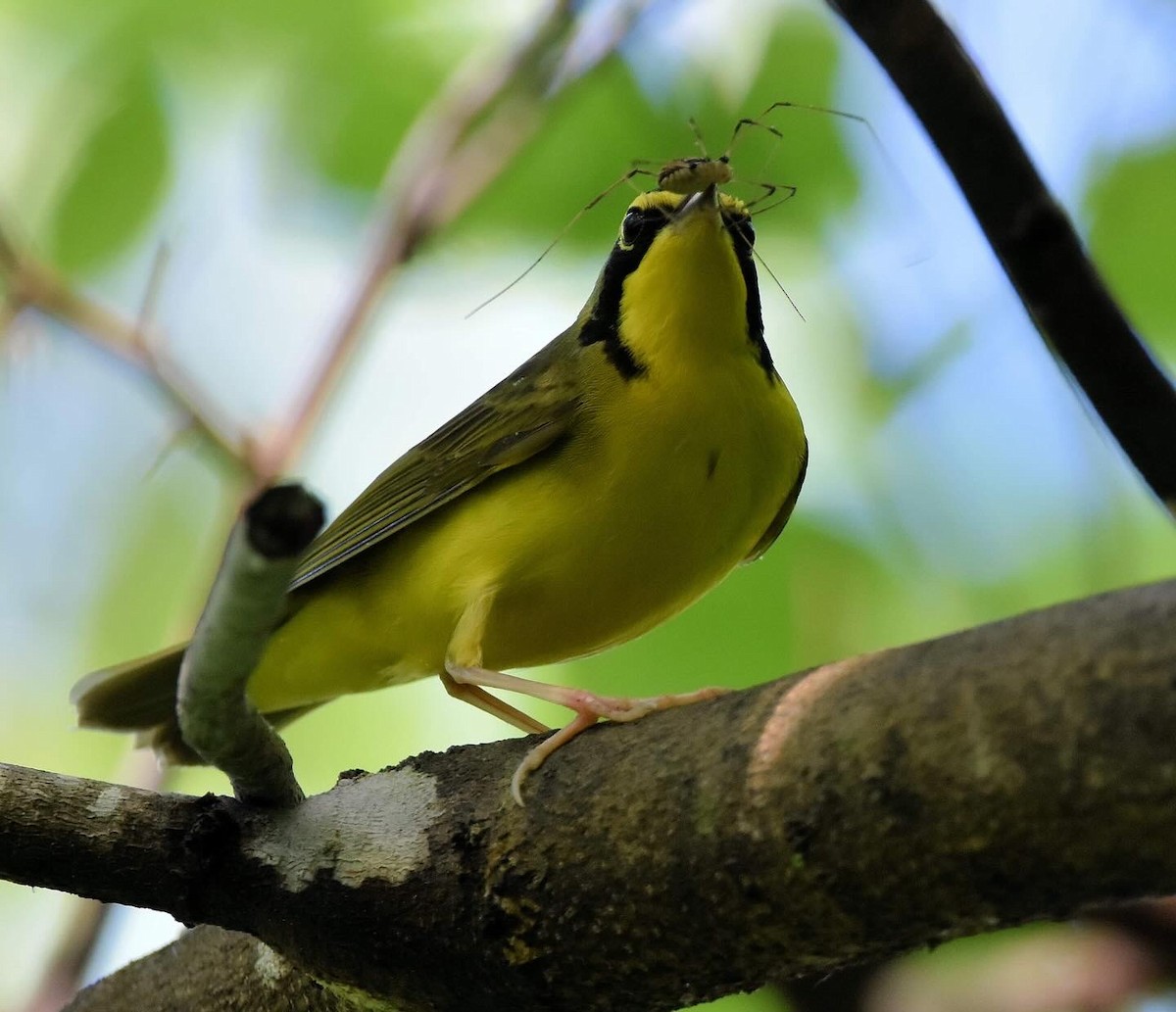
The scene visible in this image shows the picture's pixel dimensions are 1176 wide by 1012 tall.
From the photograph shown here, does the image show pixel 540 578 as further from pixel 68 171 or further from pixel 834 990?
pixel 68 171

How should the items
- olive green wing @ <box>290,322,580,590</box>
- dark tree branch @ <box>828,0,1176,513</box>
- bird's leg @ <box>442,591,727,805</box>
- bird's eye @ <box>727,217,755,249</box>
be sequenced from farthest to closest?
bird's eye @ <box>727,217,755,249</box> → olive green wing @ <box>290,322,580,590</box> → bird's leg @ <box>442,591,727,805</box> → dark tree branch @ <box>828,0,1176,513</box>

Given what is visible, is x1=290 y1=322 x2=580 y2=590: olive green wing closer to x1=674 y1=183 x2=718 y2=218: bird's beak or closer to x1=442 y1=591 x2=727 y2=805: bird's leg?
x1=442 y1=591 x2=727 y2=805: bird's leg

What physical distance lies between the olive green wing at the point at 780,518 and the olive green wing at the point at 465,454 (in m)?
0.83

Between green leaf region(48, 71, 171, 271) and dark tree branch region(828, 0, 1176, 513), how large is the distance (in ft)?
14.2

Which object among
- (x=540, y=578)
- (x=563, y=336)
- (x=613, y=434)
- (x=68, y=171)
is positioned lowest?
(x=540, y=578)

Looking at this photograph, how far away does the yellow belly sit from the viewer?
4352 millimetres

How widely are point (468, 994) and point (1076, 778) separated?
1438mm

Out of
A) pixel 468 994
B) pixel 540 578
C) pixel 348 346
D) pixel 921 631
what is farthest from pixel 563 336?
pixel 468 994

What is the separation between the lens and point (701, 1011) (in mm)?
5738

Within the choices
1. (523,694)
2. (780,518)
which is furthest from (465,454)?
(780,518)

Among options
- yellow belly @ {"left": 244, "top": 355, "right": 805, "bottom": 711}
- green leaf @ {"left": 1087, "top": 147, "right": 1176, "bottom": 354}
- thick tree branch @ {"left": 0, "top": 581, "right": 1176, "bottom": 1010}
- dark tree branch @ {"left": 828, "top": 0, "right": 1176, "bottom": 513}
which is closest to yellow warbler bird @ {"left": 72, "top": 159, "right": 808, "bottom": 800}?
yellow belly @ {"left": 244, "top": 355, "right": 805, "bottom": 711}

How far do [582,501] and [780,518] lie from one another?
0.92m

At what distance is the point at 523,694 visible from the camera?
4.11 meters

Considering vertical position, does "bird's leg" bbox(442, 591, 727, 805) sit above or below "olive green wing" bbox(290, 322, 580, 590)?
below
